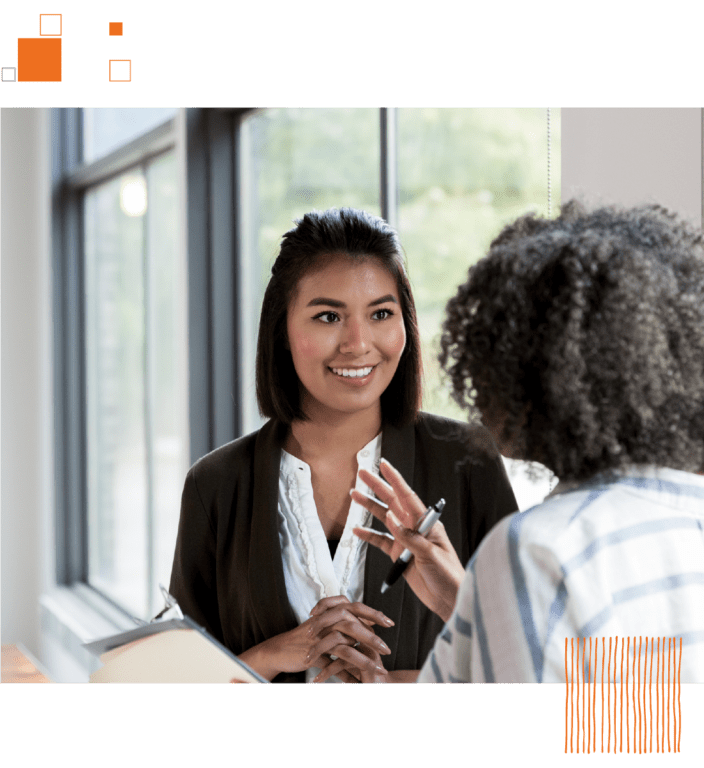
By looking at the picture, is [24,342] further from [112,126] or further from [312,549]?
[312,549]

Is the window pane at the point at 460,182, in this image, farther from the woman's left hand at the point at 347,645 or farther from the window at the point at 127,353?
the window at the point at 127,353

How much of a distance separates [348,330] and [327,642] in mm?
459

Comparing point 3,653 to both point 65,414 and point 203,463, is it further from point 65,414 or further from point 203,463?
point 203,463

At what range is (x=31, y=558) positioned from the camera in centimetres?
385

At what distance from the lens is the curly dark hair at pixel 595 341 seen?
2.40 feet

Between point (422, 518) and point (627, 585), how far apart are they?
387 mm

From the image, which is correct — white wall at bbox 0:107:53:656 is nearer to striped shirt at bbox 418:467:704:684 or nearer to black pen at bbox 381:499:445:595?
black pen at bbox 381:499:445:595

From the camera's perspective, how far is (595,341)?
0.73 metres

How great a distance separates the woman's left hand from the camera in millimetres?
1124

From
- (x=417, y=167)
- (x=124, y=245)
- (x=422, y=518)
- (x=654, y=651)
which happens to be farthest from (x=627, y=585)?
(x=124, y=245)

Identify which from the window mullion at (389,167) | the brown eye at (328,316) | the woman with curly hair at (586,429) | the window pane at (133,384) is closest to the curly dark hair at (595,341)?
A: the woman with curly hair at (586,429)
